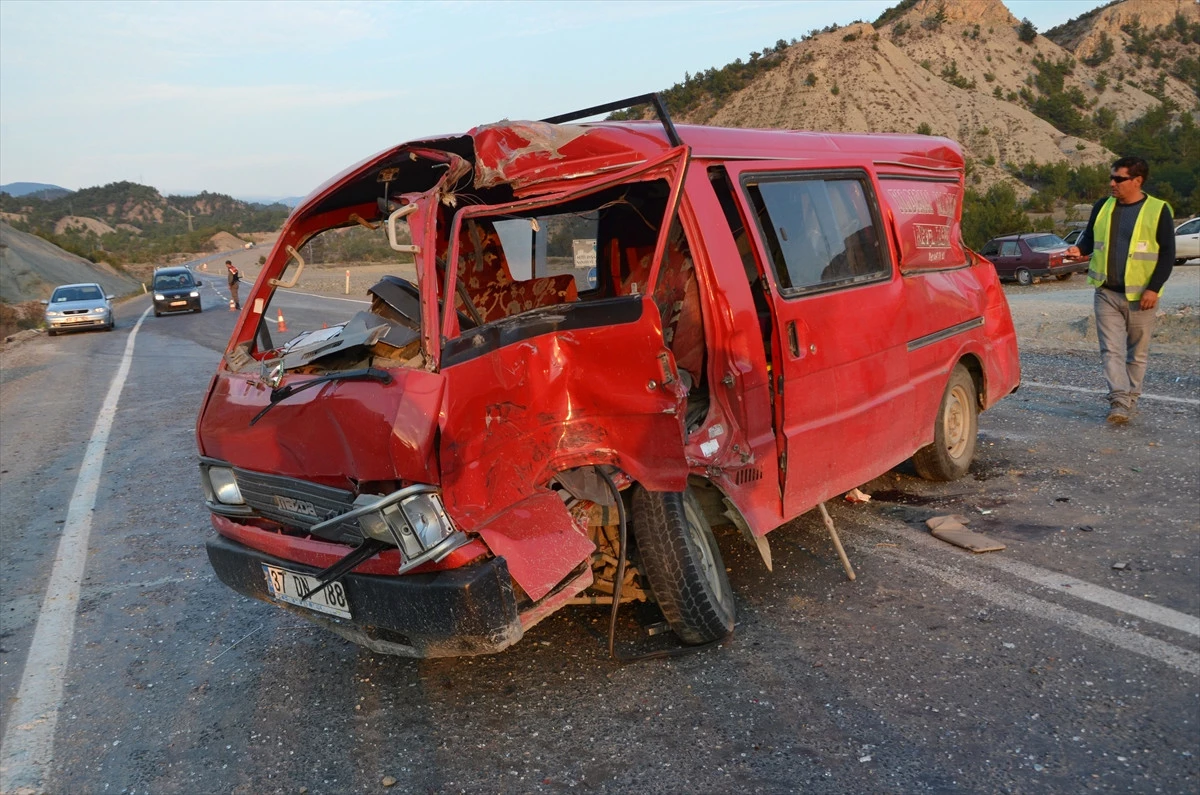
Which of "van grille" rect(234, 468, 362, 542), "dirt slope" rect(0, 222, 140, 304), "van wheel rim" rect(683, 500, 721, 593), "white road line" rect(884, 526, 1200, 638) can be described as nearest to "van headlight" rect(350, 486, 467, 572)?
"van grille" rect(234, 468, 362, 542)

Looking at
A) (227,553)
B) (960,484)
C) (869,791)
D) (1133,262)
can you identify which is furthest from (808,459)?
(1133,262)

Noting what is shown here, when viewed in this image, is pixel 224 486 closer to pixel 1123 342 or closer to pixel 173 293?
pixel 1123 342

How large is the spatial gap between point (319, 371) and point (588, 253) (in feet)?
6.12

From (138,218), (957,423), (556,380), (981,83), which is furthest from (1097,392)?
(138,218)

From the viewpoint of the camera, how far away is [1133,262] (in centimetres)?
693

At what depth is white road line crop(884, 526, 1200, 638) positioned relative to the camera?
377 centimetres

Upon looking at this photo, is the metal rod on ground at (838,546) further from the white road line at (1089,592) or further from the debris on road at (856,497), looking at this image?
the debris on road at (856,497)

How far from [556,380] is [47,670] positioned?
9.24 feet

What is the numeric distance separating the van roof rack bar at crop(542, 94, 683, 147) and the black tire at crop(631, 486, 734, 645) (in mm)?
1451

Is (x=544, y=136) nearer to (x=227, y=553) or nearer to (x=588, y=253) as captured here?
(x=588, y=253)

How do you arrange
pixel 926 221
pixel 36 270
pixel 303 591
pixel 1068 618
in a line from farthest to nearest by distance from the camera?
pixel 36 270 < pixel 926 221 < pixel 1068 618 < pixel 303 591

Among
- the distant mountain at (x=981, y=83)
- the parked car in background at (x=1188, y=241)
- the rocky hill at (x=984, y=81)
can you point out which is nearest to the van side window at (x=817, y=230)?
the parked car in background at (x=1188, y=241)

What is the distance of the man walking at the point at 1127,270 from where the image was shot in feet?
22.5

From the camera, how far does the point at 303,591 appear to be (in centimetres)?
349
